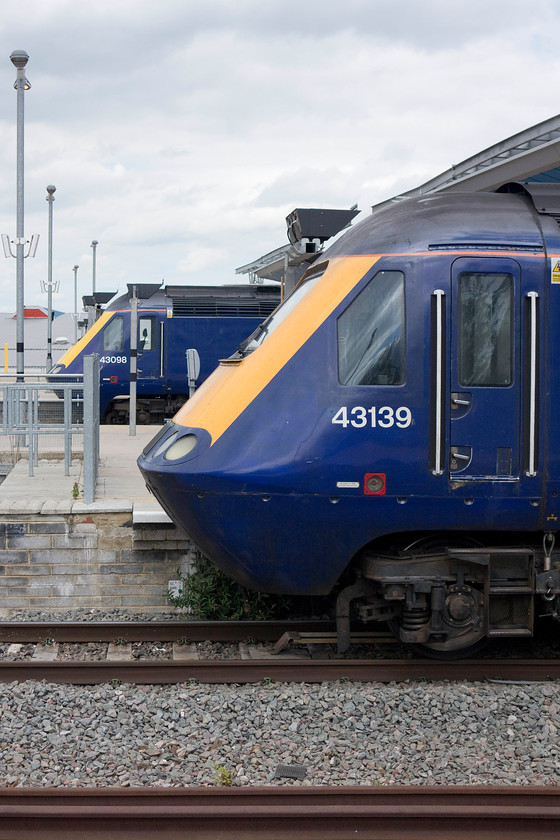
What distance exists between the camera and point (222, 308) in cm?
2103

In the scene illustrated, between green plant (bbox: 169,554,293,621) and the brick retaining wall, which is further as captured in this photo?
the brick retaining wall

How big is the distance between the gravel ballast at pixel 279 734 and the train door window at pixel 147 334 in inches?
603

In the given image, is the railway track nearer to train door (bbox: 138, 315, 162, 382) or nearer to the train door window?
train door (bbox: 138, 315, 162, 382)

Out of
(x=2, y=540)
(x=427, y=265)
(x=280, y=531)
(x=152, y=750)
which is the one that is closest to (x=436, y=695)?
(x=280, y=531)

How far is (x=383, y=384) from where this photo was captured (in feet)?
19.0

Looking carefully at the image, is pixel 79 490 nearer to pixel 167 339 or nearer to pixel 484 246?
pixel 484 246

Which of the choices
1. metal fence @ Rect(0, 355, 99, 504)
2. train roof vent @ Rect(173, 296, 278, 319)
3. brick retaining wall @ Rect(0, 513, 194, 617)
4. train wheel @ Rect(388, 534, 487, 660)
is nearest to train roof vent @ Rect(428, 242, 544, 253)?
train wheel @ Rect(388, 534, 487, 660)

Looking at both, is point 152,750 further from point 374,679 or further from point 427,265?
point 427,265

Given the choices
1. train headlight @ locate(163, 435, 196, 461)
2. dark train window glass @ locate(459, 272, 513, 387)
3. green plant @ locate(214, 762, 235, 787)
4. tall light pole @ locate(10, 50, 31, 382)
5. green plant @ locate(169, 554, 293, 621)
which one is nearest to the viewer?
green plant @ locate(214, 762, 235, 787)

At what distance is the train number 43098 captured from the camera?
5.72 metres

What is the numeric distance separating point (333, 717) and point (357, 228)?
10.7 feet

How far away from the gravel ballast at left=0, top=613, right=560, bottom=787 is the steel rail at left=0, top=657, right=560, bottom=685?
0.10 m

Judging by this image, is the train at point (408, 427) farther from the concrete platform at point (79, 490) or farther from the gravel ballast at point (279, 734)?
the concrete platform at point (79, 490)

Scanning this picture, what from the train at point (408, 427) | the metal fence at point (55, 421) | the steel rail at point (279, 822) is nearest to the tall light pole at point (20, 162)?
the metal fence at point (55, 421)
